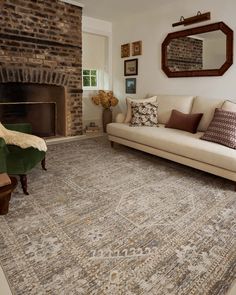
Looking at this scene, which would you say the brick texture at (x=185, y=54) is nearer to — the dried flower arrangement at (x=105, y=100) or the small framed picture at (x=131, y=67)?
the small framed picture at (x=131, y=67)

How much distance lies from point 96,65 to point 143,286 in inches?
192

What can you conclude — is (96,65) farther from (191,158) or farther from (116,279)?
(116,279)

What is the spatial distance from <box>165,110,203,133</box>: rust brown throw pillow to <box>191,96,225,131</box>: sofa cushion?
8cm

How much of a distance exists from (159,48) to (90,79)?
1736 millimetres

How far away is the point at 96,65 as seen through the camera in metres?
5.42

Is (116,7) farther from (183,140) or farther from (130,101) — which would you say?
(183,140)

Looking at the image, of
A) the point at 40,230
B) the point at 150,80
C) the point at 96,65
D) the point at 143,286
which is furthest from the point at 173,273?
the point at 96,65

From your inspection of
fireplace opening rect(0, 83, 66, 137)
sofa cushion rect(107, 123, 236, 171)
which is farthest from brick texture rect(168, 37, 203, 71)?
fireplace opening rect(0, 83, 66, 137)

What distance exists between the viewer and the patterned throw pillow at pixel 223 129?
2.66 m

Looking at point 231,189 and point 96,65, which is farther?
point 96,65

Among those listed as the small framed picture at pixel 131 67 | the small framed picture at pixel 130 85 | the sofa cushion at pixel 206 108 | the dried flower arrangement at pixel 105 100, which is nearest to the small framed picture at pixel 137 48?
the small framed picture at pixel 131 67

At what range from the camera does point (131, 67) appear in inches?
198

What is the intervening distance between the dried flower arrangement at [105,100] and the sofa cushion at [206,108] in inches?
81.5

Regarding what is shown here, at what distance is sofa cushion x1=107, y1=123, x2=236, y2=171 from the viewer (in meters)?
2.49
